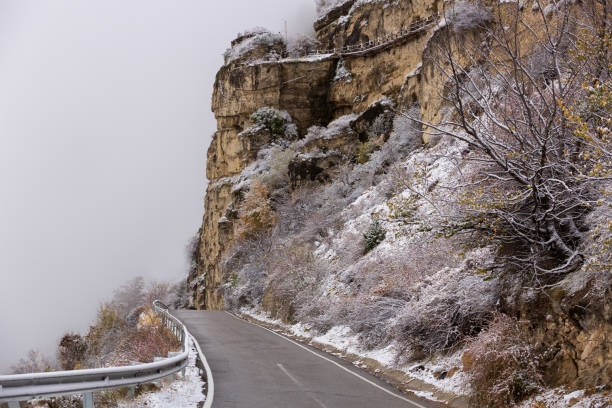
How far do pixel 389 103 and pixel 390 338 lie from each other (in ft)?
97.1

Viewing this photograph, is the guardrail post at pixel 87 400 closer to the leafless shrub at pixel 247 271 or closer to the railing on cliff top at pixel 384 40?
the leafless shrub at pixel 247 271

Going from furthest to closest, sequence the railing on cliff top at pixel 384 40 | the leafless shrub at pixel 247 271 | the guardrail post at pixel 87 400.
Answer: the railing on cliff top at pixel 384 40
the leafless shrub at pixel 247 271
the guardrail post at pixel 87 400

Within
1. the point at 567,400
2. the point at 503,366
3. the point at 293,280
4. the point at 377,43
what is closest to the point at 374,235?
the point at 293,280

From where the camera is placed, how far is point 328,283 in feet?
67.7

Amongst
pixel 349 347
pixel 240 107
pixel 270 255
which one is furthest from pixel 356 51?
pixel 349 347

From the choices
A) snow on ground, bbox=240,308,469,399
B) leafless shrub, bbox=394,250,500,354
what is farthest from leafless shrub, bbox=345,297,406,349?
leafless shrub, bbox=394,250,500,354

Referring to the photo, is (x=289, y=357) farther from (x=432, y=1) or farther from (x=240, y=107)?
(x=240, y=107)

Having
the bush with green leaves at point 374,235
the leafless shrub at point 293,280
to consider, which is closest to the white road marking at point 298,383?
the leafless shrub at point 293,280

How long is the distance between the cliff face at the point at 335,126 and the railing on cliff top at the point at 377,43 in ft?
0.67

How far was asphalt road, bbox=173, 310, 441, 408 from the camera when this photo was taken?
8273mm

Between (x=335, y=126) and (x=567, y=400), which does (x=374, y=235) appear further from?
(x=335, y=126)

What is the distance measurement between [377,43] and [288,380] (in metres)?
40.8

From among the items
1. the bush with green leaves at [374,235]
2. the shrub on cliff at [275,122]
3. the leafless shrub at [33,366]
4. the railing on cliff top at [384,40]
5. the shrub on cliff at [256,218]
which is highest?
the railing on cliff top at [384,40]

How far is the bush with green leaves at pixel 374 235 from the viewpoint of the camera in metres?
20.3
